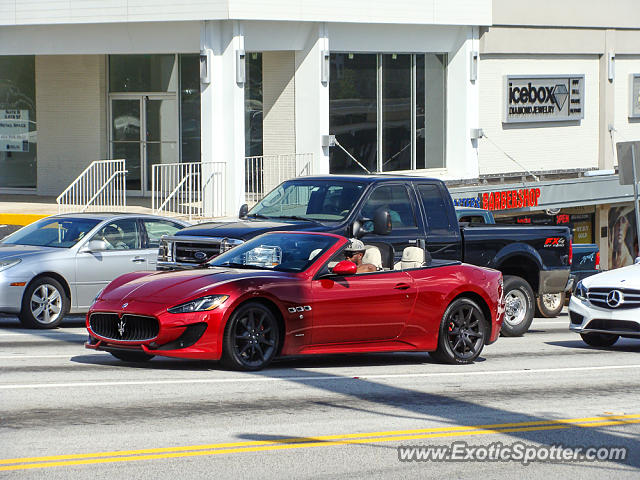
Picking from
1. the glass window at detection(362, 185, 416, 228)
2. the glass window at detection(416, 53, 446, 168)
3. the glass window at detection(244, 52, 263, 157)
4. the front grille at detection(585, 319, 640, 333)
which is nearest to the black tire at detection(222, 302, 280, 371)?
the glass window at detection(362, 185, 416, 228)

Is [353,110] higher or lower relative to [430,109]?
lower

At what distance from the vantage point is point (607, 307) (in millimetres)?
15070

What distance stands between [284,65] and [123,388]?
17788 millimetres

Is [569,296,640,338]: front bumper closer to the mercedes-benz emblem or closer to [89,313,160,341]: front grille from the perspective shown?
the mercedes-benz emblem

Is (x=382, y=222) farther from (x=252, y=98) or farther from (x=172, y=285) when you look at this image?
(x=252, y=98)

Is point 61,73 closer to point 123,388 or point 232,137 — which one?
point 232,137

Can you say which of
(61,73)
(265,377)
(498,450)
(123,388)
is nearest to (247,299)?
(265,377)

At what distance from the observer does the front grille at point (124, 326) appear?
11.3 meters

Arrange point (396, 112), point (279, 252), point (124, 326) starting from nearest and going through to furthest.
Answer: point (124, 326) < point (279, 252) < point (396, 112)

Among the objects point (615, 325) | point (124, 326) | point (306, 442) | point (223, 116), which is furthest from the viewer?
point (223, 116)

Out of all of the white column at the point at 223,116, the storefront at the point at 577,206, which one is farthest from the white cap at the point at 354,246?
the storefront at the point at 577,206

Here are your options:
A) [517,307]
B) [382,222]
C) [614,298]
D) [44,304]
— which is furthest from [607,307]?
[44,304]

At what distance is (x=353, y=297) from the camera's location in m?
12.2

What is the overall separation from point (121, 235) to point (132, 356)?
5.23 metres
